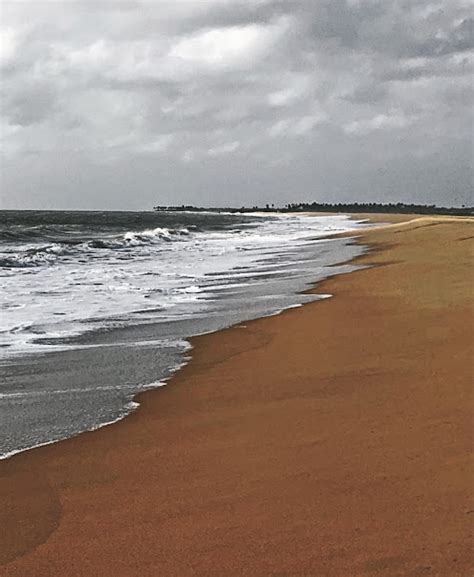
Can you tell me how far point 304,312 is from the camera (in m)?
10.2

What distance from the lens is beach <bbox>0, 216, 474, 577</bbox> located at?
10.3 feet

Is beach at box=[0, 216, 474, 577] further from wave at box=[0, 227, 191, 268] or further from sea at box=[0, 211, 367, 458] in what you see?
wave at box=[0, 227, 191, 268]

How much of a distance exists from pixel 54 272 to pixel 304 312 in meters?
10.7

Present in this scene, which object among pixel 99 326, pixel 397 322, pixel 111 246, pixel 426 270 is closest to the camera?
pixel 397 322

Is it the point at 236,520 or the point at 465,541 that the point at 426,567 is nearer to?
the point at 465,541

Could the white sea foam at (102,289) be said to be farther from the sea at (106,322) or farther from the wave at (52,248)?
the wave at (52,248)

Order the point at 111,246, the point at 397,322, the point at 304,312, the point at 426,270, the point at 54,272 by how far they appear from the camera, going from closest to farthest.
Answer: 1. the point at 397,322
2. the point at 304,312
3. the point at 426,270
4. the point at 54,272
5. the point at 111,246

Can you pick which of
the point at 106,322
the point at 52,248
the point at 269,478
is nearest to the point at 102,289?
the point at 106,322

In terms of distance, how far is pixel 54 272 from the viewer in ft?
63.0

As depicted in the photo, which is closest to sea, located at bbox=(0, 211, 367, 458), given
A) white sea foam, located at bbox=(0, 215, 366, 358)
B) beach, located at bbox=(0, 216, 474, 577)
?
white sea foam, located at bbox=(0, 215, 366, 358)

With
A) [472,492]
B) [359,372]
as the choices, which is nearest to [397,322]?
[359,372]

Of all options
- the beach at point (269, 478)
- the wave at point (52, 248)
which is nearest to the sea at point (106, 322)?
the beach at point (269, 478)

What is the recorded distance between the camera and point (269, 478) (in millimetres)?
3957

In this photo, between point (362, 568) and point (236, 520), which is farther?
point (236, 520)
